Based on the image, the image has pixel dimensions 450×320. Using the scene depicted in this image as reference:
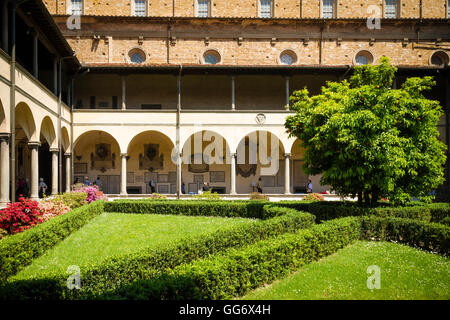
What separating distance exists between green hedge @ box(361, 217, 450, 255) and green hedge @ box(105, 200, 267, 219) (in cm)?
513

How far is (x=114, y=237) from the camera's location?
9.43 meters

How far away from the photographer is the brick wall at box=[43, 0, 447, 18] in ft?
81.1

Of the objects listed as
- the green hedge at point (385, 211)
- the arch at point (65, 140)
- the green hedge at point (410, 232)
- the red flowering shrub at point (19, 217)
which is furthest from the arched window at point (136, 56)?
the green hedge at point (410, 232)

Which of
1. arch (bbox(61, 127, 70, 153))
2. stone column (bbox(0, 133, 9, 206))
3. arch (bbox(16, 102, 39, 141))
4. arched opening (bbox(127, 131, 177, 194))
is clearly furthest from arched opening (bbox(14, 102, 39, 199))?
arched opening (bbox(127, 131, 177, 194))

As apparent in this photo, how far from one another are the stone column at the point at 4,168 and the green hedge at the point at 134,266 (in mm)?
8686

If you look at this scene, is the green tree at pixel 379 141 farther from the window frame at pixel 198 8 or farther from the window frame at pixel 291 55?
the window frame at pixel 198 8

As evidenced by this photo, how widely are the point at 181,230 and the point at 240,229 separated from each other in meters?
3.43

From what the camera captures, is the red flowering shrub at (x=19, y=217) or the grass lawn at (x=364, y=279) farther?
the red flowering shrub at (x=19, y=217)

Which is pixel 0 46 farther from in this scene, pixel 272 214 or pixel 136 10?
pixel 136 10

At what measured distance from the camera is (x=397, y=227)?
9.05 meters

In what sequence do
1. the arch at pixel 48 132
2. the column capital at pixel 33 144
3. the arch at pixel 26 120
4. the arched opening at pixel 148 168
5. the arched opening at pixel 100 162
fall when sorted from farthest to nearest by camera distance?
1. the arched opening at pixel 148 168
2. the arched opening at pixel 100 162
3. the arch at pixel 48 132
4. the column capital at pixel 33 144
5. the arch at pixel 26 120

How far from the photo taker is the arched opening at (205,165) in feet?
77.6

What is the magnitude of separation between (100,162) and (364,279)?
21.7m

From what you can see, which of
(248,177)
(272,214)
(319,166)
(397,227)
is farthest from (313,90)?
(397,227)
